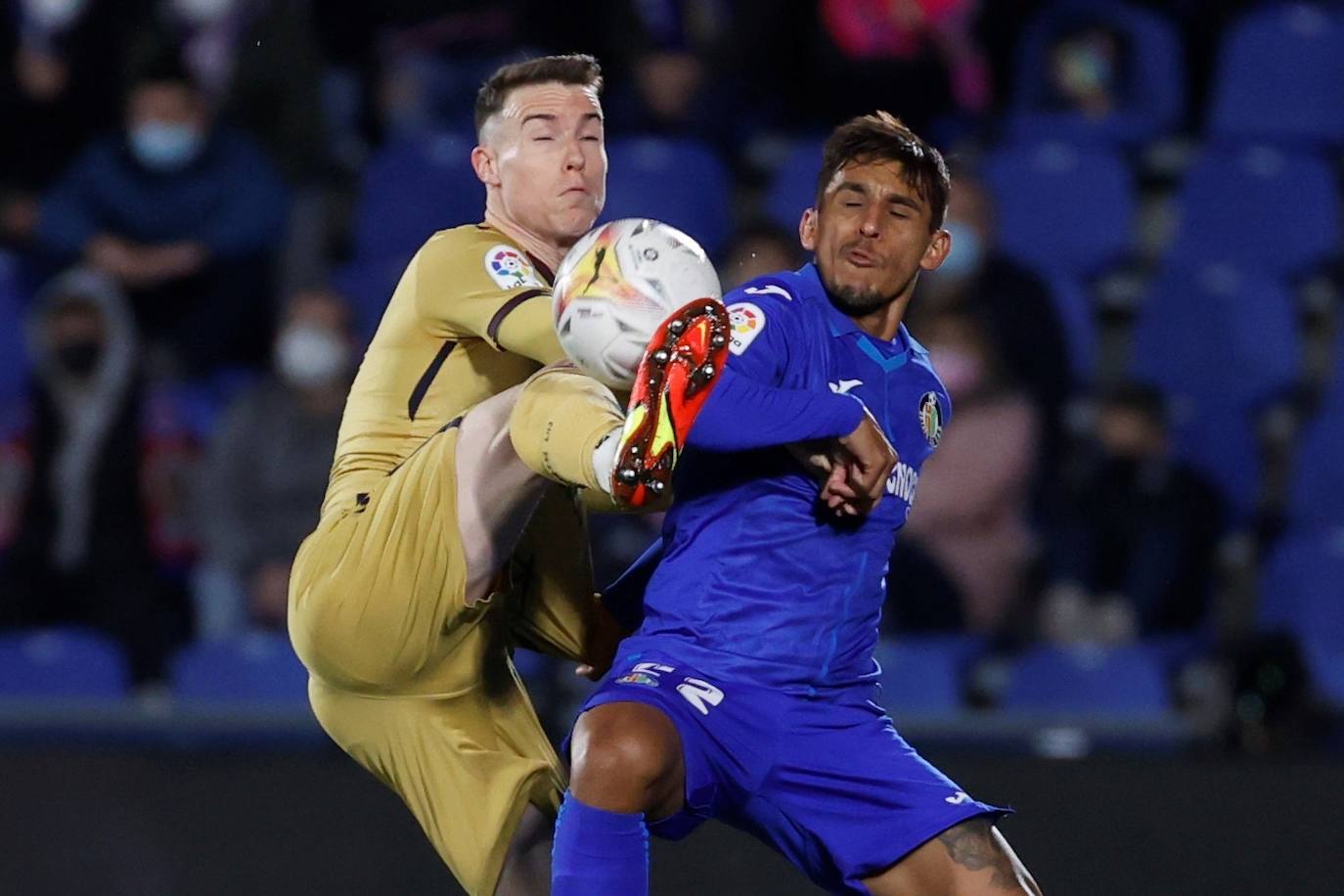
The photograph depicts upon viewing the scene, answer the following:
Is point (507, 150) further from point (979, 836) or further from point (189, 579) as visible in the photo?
point (189, 579)

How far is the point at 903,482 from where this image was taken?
11.6 ft

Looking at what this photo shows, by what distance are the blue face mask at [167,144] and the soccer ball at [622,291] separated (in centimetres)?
426

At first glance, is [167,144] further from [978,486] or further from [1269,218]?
[1269,218]

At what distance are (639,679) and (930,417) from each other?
66cm

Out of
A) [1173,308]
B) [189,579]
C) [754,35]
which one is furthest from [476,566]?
[754,35]

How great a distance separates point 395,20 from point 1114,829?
416 cm

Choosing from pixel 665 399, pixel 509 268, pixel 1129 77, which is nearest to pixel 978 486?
pixel 1129 77

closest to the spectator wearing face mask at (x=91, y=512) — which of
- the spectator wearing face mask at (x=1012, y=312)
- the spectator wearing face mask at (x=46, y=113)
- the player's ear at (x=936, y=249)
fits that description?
the spectator wearing face mask at (x=46, y=113)

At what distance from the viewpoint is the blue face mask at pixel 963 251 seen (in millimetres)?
6461

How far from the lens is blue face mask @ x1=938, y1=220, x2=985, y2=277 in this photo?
21.2ft

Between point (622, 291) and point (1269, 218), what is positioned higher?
point (622, 291)

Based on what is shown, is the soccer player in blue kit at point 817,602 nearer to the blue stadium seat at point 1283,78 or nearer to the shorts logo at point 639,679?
the shorts logo at point 639,679

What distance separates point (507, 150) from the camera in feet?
12.2

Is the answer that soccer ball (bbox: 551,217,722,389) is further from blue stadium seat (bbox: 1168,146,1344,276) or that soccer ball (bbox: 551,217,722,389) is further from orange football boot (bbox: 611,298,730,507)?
blue stadium seat (bbox: 1168,146,1344,276)
